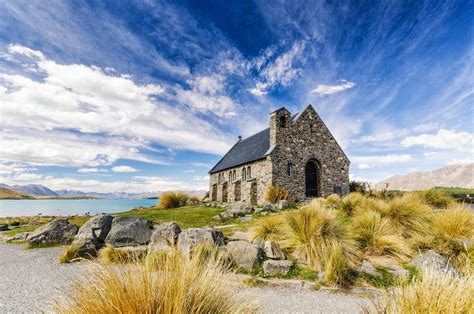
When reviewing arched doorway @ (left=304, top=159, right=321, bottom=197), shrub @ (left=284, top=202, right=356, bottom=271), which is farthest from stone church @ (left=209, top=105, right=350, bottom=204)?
shrub @ (left=284, top=202, right=356, bottom=271)

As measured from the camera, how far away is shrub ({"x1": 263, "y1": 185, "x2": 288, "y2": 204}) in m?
16.1

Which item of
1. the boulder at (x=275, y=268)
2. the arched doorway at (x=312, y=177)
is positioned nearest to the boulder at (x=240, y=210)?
the boulder at (x=275, y=268)

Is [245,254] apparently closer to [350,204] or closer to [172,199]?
[350,204]

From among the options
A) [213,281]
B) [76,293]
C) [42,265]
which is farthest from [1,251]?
[213,281]

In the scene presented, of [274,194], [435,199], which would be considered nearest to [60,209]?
[274,194]

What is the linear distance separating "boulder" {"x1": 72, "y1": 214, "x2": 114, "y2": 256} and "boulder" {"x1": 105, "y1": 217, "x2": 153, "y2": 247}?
249mm

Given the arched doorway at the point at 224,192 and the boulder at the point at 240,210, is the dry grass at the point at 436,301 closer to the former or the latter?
the boulder at the point at 240,210

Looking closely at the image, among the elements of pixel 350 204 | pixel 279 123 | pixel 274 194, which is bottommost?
pixel 350 204

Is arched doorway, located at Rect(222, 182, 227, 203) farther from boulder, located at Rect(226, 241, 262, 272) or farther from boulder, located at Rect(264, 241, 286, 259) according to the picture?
boulder, located at Rect(226, 241, 262, 272)

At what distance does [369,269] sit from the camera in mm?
4918

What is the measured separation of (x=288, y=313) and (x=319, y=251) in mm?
2156

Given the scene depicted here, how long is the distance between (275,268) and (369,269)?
1.92 metres

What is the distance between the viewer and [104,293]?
1792 mm

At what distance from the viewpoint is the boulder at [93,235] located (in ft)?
20.6
